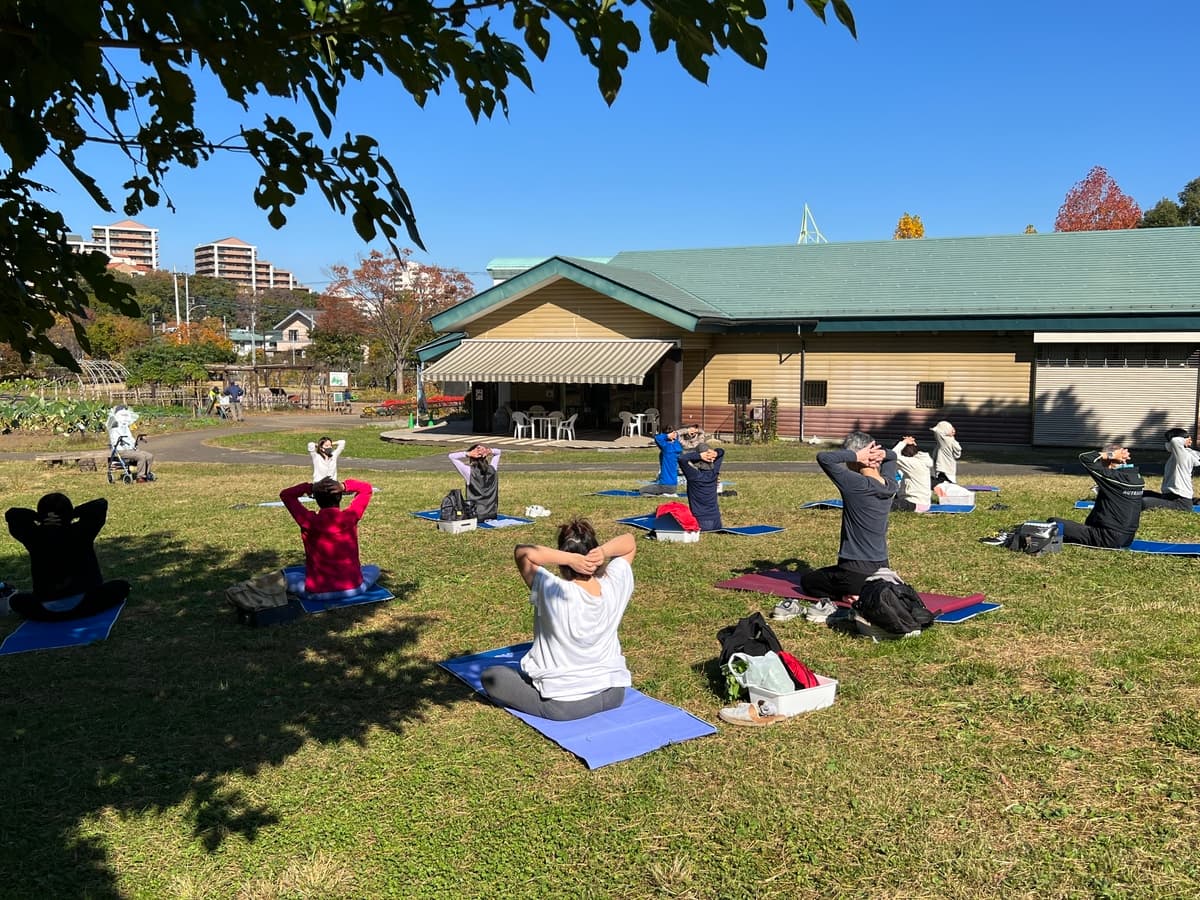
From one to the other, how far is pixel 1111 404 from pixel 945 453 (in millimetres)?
11307

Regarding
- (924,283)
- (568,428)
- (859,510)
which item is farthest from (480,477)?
(924,283)

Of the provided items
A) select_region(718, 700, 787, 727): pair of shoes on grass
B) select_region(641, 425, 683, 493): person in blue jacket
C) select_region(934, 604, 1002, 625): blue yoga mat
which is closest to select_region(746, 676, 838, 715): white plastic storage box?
select_region(718, 700, 787, 727): pair of shoes on grass

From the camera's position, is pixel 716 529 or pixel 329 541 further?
pixel 716 529

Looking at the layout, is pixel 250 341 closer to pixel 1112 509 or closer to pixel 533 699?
pixel 1112 509

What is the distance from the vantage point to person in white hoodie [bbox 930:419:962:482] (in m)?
14.4

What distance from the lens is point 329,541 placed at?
862cm

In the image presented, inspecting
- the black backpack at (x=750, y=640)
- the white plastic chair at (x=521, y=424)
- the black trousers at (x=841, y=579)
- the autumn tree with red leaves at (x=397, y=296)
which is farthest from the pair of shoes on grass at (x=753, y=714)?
the autumn tree with red leaves at (x=397, y=296)

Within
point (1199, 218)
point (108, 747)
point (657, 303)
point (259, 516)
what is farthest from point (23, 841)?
point (1199, 218)

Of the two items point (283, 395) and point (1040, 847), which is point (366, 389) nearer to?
point (283, 395)

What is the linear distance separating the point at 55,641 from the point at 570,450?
17291 mm

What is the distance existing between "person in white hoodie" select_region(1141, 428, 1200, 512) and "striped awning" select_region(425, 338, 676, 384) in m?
13.2

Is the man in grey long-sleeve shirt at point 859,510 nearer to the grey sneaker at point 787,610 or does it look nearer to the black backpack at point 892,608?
the grey sneaker at point 787,610

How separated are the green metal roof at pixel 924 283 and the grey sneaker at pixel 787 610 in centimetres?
1747

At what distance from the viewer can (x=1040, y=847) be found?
4.20 metres
